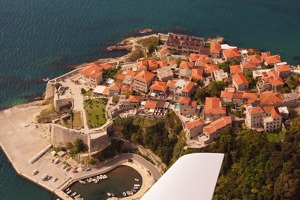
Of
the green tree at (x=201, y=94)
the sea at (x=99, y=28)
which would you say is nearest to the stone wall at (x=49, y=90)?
the sea at (x=99, y=28)

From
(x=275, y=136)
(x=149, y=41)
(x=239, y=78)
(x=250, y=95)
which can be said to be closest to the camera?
(x=275, y=136)

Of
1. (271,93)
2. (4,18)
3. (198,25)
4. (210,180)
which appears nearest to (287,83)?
(271,93)

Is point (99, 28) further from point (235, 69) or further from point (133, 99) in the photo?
point (235, 69)

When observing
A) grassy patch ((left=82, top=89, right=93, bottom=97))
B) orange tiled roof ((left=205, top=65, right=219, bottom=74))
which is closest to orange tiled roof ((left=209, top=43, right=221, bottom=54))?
orange tiled roof ((left=205, top=65, right=219, bottom=74))

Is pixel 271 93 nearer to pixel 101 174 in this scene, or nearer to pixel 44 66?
pixel 101 174

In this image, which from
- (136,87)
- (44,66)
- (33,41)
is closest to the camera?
(136,87)

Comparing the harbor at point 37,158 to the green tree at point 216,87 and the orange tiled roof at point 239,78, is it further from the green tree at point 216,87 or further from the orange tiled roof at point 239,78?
the orange tiled roof at point 239,78

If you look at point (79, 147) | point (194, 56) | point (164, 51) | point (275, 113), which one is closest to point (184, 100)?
point (275, 113)
